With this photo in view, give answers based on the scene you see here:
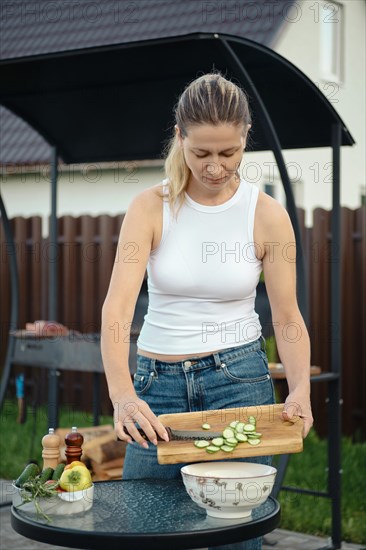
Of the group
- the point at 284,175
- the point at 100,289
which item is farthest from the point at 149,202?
the point at 100,289

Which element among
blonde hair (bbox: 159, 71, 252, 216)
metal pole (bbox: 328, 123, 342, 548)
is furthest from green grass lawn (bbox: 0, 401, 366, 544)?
blonde hair (bbox: 159, 71, 252, 216)

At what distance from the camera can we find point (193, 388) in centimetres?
303

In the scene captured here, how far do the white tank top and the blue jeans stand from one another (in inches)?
1.8

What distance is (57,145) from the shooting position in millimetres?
6785

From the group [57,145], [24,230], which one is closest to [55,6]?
[24,230]

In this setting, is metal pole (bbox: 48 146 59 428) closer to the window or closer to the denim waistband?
the denim waistband

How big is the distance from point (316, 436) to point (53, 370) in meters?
2.66

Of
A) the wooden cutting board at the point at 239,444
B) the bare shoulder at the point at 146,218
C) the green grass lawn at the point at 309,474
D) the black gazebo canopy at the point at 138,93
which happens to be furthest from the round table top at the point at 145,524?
the green grass lawn at the point at 309,474

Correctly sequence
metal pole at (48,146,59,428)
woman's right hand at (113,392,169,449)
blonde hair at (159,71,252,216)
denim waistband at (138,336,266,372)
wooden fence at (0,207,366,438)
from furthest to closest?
wooden fence at (0,207,366,438) < metal pole at (48,146,59,428) < denim waistband at (138,336,266,372) < blonde hair at (159,71,252,216) < woman's right hand at (113,392,169,449)

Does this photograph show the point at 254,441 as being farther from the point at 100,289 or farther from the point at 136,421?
the point at 100,289

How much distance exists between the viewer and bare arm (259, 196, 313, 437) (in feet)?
10.0

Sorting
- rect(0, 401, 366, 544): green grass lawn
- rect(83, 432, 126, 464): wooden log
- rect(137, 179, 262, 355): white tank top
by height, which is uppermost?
rect(137, 179, 262, 355): white tank top

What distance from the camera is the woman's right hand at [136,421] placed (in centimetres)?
267

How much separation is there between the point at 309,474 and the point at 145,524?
4204 millimetres
